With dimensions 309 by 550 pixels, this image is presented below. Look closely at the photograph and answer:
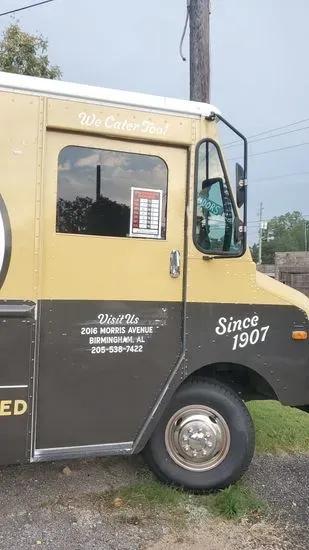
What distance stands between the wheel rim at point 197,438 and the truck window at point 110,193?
4.29ft

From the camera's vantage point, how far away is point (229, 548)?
10.7 ft

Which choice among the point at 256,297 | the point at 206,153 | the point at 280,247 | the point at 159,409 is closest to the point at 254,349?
the point at 256,297

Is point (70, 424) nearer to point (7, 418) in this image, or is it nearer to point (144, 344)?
point (7, 418)

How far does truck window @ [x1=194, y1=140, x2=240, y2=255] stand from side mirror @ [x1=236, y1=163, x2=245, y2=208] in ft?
0.23

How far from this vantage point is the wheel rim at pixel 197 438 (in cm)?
385

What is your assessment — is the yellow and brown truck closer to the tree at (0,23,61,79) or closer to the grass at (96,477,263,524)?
the grass at (96,477,263,524)

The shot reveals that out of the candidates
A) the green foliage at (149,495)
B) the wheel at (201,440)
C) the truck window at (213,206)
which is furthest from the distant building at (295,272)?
the green foliage at (149,495)

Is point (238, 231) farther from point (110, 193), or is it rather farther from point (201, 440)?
point (201, 440)

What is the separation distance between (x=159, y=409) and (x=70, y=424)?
24.0 inches

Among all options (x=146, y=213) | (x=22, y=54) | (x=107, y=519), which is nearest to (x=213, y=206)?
(x=146, y=213)

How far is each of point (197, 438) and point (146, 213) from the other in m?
1.64

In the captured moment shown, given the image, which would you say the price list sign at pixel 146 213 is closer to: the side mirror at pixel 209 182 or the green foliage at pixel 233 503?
the side mirror at pixel 209 182

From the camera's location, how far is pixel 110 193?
3.58 meters

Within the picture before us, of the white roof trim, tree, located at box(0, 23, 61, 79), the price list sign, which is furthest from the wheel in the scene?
tree, located at box(0, 23, 61, 79)
